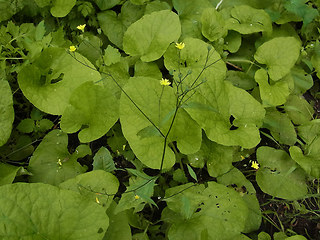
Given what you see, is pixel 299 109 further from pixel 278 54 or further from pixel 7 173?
pixel 7 173

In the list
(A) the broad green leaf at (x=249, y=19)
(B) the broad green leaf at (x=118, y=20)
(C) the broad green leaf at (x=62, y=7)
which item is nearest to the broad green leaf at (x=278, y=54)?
(A) the broad green leaf at (x=249, y=19)

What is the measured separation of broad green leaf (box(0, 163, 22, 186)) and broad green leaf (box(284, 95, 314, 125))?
183 cm

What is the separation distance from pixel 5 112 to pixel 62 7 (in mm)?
864

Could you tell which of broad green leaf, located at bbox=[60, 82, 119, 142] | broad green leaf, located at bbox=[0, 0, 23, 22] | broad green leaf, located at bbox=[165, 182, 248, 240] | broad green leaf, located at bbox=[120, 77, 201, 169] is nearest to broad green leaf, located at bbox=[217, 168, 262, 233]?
broad green leaf, located at bbox=[165, 182, 248, 240]

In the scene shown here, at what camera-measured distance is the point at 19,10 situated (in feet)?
7.89

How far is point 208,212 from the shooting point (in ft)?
5.98

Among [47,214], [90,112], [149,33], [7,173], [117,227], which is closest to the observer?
[47,214]

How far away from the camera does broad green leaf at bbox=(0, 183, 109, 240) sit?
5.17 ft

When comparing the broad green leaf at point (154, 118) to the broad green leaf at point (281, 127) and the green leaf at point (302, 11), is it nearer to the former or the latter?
the broad green leaf at point (281, 127)

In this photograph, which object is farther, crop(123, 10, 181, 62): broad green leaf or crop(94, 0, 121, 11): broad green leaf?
crop(94, 0, 121, 11): broad green leaf

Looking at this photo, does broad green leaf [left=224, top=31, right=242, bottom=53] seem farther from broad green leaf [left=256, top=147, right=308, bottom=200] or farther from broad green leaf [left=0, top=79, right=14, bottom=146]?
broad green leaf [left=0, top=79, right=14, bottom=146]

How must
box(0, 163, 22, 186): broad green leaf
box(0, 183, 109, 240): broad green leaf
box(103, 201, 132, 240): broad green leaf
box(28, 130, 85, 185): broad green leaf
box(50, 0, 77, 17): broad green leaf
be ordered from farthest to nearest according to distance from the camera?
box(50, 0, 77, 17): broad green leaf < box(28, 130, 85, 185): broad green leaf < box(0, 163, 22, 186): broad green leaf < box(103, 201, 132, 240): broad green leaf < box(0, 183, 109, 240): broad green leaf

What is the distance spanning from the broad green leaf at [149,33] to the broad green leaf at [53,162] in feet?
2.45

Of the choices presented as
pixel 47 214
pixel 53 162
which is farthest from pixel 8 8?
pixel 47 214
